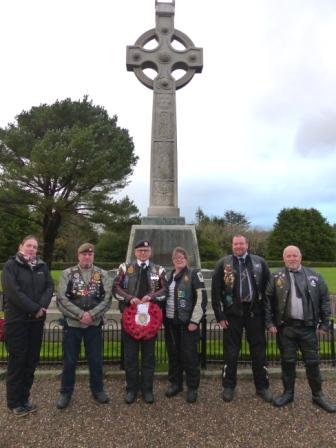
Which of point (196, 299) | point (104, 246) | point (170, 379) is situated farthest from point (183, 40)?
point (104, 246)

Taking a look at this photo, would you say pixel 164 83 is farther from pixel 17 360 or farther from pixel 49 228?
pixel 49 228

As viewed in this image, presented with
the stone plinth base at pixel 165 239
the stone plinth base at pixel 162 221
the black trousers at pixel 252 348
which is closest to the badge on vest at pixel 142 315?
the black trousers at pixel 252 348

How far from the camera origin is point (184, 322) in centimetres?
449

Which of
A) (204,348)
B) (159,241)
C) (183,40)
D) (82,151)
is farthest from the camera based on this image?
(82,151)

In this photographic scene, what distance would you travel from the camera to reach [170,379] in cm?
467

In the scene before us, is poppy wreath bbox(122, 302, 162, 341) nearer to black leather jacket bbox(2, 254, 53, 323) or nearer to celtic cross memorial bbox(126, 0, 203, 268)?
black leather jacket bbox(2, 254, 53, 323)

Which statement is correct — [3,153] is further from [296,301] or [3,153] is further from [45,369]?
[296,301]

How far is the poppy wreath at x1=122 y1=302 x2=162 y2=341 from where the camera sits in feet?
14.3

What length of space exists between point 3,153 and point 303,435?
2212 centimetres

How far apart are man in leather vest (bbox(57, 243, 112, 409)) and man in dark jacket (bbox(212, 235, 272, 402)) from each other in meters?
1.47

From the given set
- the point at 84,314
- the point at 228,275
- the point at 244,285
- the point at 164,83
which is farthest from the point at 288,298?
the point at 164,83

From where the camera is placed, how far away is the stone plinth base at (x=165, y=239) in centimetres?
775

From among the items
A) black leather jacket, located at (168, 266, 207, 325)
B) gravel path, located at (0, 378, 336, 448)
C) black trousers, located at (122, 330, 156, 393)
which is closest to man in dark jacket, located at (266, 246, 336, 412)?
gravel path, located at (0, 378, 336, 448)

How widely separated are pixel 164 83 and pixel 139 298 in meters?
6.30
